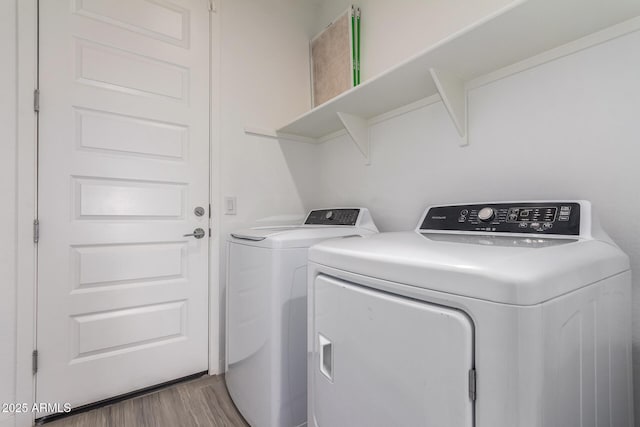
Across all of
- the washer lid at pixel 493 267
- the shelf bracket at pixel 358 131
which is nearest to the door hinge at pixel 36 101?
the shelf bracket at pixel 358 131

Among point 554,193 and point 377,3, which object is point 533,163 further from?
point 377,3

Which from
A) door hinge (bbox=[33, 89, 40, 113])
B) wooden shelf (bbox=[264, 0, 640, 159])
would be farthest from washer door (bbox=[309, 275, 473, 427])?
door hinge (bbox=[33, 89, 40, 113])

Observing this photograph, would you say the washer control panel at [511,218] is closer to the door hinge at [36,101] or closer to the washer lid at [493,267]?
the washer lid at [493,267]

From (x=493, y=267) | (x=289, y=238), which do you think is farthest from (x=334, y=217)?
(x=493, y=267)

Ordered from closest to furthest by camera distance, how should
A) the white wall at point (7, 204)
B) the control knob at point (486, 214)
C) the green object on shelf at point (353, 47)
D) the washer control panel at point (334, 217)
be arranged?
the control knob at point (486, 214) < the white wall at point (7, 204) < the washer control panel at point (334, 217) < the green object on shelf at point (353, 47)

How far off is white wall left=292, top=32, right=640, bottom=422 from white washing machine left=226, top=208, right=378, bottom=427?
0.61 meters

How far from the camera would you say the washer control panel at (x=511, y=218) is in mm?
900

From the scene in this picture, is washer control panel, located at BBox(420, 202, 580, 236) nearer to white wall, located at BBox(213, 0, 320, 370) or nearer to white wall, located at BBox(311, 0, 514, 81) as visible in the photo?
white wall, located at BBox(311, 0, 514, 81)

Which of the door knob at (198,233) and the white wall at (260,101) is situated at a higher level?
the white wall at (260,101)

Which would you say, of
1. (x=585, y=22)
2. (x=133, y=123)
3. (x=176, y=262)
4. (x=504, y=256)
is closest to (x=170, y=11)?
(x=133, y=123)

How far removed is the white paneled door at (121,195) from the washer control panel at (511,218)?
1423mm

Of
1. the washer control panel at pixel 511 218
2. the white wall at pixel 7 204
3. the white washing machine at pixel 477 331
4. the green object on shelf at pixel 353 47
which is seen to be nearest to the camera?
the white washing machine at pixel 477 331

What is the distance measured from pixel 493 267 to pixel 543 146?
2.90ft

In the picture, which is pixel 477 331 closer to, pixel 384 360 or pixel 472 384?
pixel 472 384
